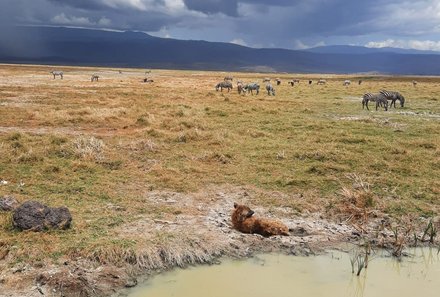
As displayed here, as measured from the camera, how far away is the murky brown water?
25.4 ft

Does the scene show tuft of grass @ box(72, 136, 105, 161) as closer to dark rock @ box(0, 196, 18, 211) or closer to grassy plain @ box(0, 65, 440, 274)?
grassy plain @ box(0, 65, 440, 274)

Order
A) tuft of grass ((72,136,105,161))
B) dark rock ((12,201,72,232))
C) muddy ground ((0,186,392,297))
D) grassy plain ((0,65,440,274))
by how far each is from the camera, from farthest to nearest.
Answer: tuft of grass ((72,136,105,161)) → grassy plain ((0,65,440,274)) → dark rock ((12,201,72,232)) → muddy ground ((0,186,392,297))

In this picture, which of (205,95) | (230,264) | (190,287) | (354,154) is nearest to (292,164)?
(354,154)

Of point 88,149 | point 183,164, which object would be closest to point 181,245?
point 183,164

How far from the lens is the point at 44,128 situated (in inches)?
848

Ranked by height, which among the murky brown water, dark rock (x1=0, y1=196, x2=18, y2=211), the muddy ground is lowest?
the murky brown water

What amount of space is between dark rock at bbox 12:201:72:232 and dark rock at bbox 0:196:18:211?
969mm

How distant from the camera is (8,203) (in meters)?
10.1

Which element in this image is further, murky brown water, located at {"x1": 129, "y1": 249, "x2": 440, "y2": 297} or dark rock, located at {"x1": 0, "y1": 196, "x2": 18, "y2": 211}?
dark rock, located at {"x1": 0, "y1": 196, "x2": 18, "y2": 211}

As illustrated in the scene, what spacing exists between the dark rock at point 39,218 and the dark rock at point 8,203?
0.97 m

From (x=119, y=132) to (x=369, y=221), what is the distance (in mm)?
13220

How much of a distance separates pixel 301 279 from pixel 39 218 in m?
5.35

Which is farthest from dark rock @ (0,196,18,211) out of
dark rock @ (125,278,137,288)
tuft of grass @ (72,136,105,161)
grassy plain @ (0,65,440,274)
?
tuft of grass @ (72,136,105,161)

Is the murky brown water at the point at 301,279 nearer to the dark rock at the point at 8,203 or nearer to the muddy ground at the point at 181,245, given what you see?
the muddy ground at the point at 181,245
